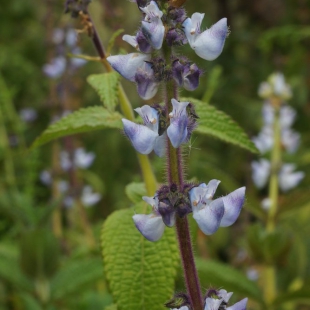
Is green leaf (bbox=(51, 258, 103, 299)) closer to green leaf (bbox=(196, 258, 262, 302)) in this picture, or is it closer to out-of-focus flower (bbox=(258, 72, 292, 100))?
green leaf (bbox=(196, 258, 262, 302))

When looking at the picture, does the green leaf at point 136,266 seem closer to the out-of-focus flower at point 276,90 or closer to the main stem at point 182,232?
the main stem at point 182,232

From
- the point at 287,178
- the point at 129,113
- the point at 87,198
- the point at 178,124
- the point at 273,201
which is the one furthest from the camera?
the point at 87,198

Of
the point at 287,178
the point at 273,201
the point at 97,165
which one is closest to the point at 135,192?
the point at 273,201

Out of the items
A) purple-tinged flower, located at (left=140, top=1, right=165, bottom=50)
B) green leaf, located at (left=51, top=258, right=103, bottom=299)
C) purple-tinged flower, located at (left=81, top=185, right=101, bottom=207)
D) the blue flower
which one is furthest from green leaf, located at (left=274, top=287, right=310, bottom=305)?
purple-tinged flower, located at (left=81, top=185, right=101, bottom=207)

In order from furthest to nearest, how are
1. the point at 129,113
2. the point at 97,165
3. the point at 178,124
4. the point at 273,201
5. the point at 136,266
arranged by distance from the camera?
the point at 97,165, the point at 273,201, the point at 129,113, the point at 136,266, the point at 178,124

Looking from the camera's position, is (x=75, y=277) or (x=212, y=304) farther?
(x=75, y=277)

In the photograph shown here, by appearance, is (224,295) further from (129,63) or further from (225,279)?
(225,279)
